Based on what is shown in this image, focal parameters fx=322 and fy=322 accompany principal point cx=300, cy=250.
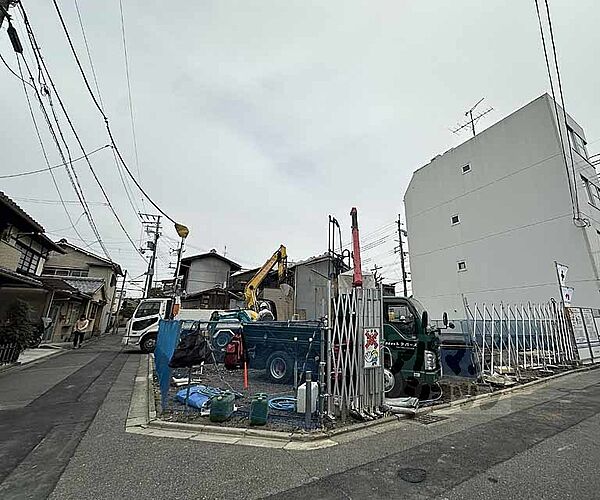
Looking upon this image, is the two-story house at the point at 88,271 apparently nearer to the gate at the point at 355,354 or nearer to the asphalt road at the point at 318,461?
the asphalt road at the point at 318,461

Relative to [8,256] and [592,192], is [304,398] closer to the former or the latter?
[8,256]

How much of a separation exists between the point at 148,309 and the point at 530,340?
1701cm

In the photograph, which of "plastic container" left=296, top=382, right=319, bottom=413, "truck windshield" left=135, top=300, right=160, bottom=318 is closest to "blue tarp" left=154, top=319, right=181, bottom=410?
"plastic container" left=296, top=382, right=319, bottom=413

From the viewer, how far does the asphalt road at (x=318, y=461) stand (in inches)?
117

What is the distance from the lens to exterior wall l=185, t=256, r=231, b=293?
33.3 m

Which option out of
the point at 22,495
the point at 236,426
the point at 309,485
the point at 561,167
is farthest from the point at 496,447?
the point at 561,167

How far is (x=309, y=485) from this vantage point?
3062mm

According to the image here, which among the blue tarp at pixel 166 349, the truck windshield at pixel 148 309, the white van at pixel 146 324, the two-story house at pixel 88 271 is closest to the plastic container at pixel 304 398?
the blue tarp at pixel 166 349

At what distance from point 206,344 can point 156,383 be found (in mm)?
1483

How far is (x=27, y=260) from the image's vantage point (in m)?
14.2

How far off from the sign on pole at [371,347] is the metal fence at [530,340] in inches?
232

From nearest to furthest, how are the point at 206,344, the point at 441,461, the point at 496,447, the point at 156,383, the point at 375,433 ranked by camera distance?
the point at 441,461, the point at 496,447, the point at 375,433, the point at 156,383, the point at 206,344

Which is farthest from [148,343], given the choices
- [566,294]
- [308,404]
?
[566,294]

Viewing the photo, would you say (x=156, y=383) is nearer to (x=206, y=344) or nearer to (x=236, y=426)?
(x=206, y=344)
